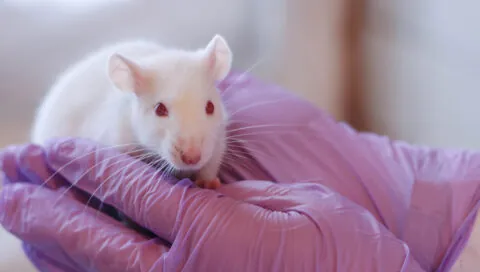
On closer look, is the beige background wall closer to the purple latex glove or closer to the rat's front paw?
the purple latex glove

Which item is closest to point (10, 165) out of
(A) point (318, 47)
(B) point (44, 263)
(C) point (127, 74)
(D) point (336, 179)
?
(B) point (44, 263)

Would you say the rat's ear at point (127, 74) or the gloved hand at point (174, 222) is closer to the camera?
the gloved hand at point (174, 222)

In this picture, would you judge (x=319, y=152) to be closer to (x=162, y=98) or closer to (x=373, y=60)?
(x=162, y=98)

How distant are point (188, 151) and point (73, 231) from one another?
29 centimetres

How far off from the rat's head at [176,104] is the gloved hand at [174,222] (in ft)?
0.25

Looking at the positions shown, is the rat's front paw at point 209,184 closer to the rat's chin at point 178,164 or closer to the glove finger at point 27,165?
the rat's chin at point 178,164

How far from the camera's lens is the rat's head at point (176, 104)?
106 cm

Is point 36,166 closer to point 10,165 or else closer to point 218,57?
point 10,165

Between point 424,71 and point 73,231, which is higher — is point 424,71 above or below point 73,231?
above

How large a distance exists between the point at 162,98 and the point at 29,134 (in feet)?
2.72

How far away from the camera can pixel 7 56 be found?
167cm

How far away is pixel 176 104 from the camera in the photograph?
3.54 ft

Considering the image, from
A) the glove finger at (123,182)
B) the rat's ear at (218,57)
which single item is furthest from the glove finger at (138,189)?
the rat's ear at (218,57)

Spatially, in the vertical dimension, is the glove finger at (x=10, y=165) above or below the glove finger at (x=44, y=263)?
above
